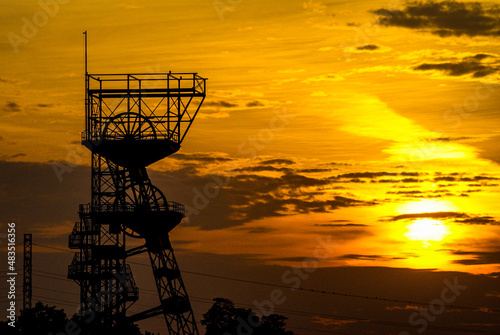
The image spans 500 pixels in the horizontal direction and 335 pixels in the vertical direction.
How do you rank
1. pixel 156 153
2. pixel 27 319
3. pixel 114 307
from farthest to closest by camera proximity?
pixel 27 319, pixel 114 307, pixel 156 153

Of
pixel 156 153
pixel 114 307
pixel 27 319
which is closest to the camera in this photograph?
pixel 156 153

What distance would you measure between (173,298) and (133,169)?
447 inches

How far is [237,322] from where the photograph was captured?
308 ft

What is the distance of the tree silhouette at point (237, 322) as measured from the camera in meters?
92.1

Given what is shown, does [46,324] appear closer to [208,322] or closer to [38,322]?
[38,322]

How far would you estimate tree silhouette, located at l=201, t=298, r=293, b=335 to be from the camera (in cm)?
9212

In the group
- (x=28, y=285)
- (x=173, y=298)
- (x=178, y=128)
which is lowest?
(x=173, y=298)

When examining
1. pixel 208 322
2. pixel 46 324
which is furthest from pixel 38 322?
pixel 208 322

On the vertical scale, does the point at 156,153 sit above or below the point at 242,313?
above

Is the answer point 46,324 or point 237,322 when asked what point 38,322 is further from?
point 237,322

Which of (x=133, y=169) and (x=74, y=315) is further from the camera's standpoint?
(x=74, y=315)

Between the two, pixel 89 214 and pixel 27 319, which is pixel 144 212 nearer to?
pixel 89 214

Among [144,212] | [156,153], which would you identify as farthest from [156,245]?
[156,153]

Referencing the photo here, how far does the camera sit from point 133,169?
7806cm
